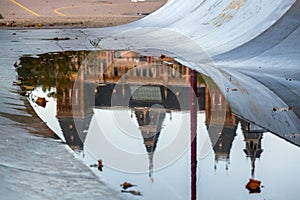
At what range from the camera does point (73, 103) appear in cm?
800

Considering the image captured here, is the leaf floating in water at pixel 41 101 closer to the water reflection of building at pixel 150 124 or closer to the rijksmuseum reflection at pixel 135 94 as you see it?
the rijksmuseum reflection at pixel 135 94

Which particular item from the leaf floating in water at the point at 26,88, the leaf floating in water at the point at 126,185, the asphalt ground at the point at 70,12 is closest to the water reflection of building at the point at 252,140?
the leaf floating in water at the point at 126,185

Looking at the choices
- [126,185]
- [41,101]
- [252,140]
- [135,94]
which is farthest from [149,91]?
[126,185]

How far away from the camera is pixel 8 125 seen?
7168mm

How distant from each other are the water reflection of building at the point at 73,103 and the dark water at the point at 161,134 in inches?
0.4

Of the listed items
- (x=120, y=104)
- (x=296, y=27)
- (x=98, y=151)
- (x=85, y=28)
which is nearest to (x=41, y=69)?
(x=120, y=104)

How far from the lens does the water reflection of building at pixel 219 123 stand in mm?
6555

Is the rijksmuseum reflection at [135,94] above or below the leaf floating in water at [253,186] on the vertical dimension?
above

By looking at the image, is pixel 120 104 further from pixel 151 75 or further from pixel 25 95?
pixel 151 75

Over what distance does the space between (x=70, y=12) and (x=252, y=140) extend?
869 inches

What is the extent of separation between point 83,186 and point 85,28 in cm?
1648

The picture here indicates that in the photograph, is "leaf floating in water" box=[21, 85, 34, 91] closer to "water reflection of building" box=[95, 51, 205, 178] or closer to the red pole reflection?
"water reflection of building" box=[95, 51, 205, 178]

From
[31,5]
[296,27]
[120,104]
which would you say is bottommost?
[120,104]

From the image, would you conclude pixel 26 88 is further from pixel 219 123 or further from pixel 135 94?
Answer: pixel 219 123
